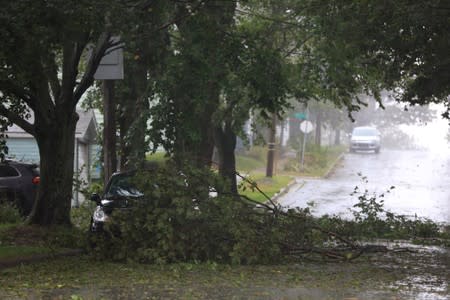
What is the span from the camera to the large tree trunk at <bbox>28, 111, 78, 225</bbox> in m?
16.3

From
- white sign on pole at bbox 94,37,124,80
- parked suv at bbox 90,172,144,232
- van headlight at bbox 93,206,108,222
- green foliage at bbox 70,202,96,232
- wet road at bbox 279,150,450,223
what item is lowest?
wet road at bbox 279,150,450,223

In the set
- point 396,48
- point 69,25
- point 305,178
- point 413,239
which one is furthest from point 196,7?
point 305,178

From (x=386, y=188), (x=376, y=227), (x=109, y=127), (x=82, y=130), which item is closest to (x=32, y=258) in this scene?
(x=109, y=127)

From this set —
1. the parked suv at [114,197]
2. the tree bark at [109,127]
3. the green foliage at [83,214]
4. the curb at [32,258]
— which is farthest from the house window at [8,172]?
the curb at [32,258]

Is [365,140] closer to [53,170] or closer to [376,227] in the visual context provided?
[376,227]

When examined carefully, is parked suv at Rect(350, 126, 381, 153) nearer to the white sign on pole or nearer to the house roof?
the house roof

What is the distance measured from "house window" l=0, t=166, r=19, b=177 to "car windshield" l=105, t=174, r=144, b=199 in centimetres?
562

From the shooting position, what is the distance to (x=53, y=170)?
54.2 feet

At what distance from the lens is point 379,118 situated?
102625 mm

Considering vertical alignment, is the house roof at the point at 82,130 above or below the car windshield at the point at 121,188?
above

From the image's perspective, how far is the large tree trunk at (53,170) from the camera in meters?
16.3

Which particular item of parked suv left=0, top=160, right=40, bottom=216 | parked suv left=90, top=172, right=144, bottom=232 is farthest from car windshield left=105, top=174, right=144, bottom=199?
parked suv left=0, top=160, right=40, bottom=216

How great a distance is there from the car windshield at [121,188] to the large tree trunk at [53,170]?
128cm

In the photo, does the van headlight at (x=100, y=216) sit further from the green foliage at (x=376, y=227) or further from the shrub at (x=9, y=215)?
the green foliage at (x=376, y=227)
